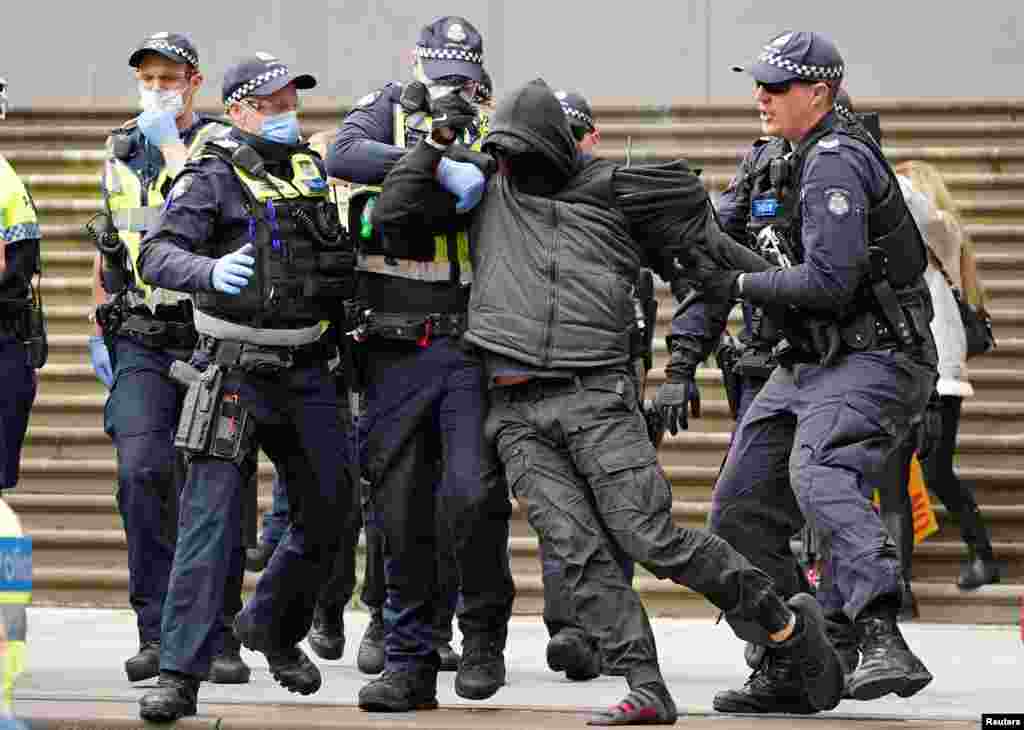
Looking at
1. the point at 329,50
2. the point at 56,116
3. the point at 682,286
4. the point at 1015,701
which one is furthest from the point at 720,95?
the point at 1015,701

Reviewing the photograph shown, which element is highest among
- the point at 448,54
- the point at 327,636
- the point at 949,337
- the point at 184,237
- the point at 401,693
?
the point at 448,54

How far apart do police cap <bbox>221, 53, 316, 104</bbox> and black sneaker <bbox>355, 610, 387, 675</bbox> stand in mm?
2260

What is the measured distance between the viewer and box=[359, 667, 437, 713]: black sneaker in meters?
7.11

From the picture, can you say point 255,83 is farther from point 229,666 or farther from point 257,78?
point 229,666

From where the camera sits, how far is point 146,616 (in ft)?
26.7

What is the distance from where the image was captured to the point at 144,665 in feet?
26.2

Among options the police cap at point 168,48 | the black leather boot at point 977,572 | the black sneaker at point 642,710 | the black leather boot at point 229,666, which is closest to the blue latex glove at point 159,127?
the police cap at point 168,48

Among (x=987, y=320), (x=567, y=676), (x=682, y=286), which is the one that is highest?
(x=682, y=286)

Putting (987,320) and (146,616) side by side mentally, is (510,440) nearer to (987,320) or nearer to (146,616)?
(146,616)

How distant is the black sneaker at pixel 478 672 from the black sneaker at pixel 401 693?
177 mm

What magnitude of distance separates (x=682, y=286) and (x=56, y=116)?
25.1ft

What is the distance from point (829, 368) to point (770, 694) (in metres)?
1.09

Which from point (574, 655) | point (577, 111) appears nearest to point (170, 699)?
point (574, 655)

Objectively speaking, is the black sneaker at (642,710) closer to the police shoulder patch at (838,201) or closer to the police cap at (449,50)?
the police shoulder patch at (838,201)
